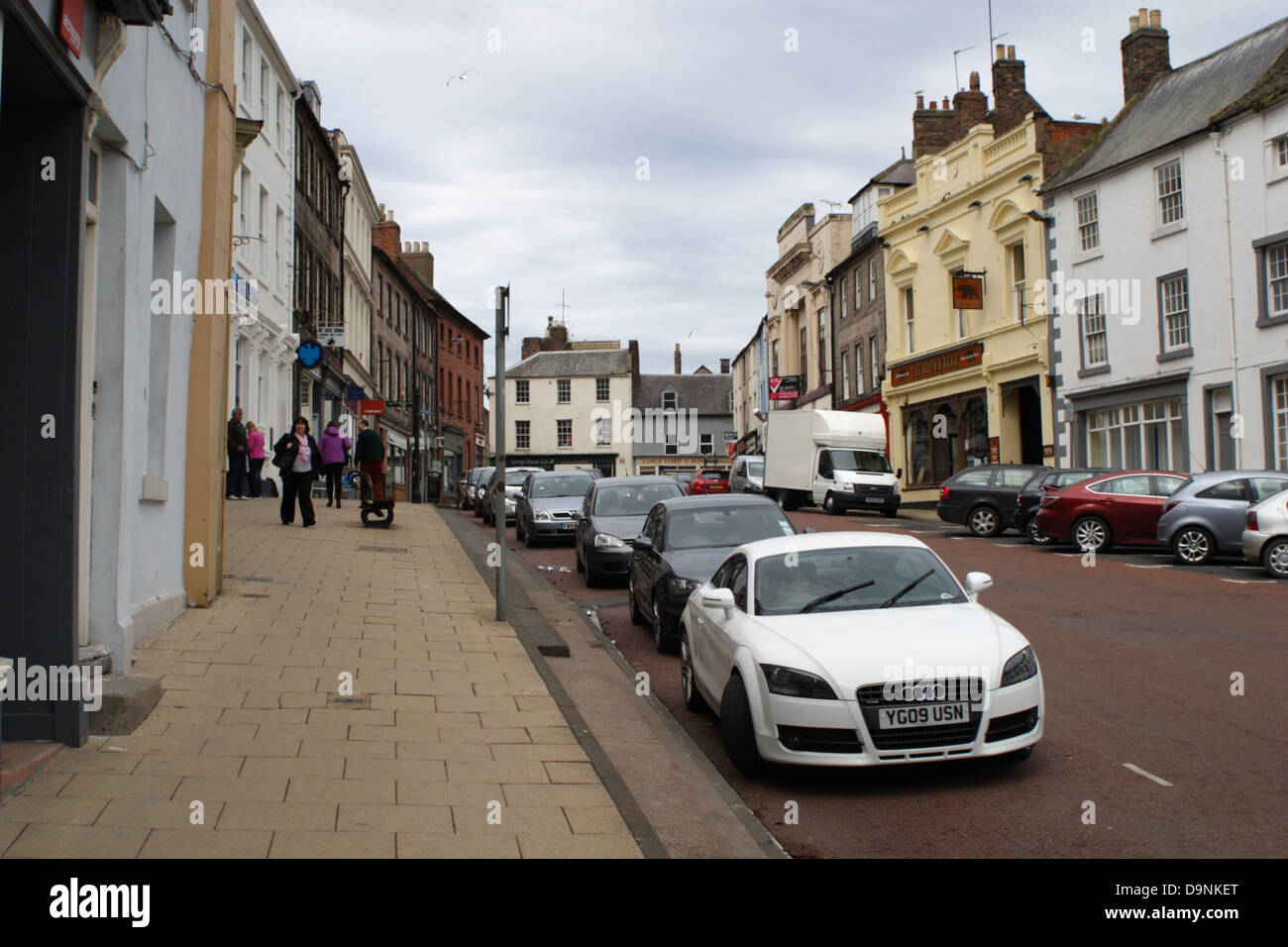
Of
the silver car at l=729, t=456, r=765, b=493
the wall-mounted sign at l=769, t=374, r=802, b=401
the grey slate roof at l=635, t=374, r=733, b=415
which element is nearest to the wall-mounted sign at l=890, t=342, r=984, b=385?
the silver car at l=729, t=456, r=765, b=493

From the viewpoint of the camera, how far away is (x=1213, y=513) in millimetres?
17297

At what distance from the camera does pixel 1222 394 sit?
85.9 ft

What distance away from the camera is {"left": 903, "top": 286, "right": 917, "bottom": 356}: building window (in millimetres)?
41688

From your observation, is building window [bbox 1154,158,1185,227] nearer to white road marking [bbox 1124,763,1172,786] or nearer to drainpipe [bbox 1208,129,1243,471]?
drainpipe [bbox 1208,129,1243,471]

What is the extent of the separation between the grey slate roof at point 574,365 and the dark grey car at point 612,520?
2483 inches

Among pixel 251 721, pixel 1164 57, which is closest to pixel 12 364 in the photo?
pixel 251 721

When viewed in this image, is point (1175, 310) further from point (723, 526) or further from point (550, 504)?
point (723, 526)

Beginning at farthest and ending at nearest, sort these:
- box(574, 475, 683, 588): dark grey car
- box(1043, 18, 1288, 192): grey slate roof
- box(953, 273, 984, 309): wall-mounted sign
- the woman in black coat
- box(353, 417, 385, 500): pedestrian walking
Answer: box(953, 273, 984, 309): wall-mounted sign < box(1043, 18, 1288, 192): grey slate roof < box(353, 417, 385, 500): pedestrian walking < the woman in black coat < box(574, 475, 683, 588): dark grey car

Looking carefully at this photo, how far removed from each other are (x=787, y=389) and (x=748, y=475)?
18639 mm

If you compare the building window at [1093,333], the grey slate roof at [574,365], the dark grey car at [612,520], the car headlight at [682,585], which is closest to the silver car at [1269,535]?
the dark grey car at [612,520]

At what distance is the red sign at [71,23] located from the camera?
597 centimetres

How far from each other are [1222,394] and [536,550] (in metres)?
16.1

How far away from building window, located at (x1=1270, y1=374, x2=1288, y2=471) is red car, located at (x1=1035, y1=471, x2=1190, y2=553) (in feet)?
19.4
